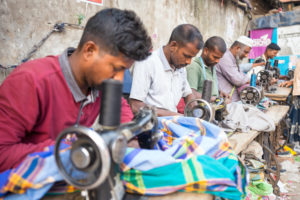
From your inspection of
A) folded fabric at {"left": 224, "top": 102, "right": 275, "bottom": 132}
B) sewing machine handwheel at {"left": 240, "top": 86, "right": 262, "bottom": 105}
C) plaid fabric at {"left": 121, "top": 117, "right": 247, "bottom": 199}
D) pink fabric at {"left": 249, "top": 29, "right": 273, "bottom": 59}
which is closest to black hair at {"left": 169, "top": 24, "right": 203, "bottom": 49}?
folded fabric at {"left": 224, "top": 102, "right": 275, "bottom": 132}

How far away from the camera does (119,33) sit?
107 cm

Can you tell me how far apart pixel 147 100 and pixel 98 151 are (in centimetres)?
158

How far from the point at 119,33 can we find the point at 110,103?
1.36 ft

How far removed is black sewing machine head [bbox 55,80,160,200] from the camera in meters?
0.73

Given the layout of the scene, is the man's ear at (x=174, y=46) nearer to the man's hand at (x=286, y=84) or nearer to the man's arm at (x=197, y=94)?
the man's arm at (x=197, y=94)

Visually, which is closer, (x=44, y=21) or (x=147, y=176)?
(x=147, y=176)

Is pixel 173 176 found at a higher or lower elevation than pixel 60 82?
lower

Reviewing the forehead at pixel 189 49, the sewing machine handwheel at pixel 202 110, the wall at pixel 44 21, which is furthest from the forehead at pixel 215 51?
the sewing machine handwheel at pixel 202 110

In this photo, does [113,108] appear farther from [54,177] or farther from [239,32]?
[239,32]

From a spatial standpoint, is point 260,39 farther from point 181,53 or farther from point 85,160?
point 85,160

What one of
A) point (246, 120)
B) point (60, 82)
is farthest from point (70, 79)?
point (246, 120)

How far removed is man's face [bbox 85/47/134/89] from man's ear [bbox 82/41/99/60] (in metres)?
0.01

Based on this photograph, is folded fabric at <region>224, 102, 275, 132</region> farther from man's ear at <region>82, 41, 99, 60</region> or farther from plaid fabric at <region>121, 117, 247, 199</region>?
man's ear at <region>82, 41, 99, 60</region>

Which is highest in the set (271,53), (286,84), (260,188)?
(271,53)
